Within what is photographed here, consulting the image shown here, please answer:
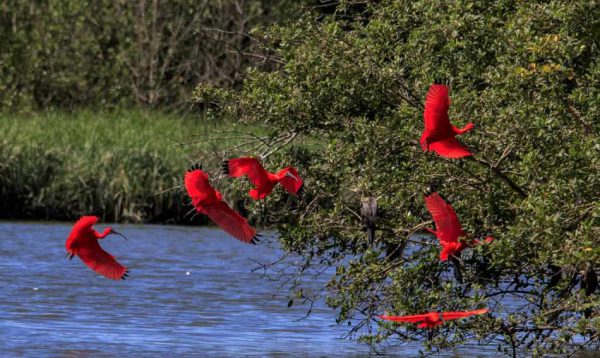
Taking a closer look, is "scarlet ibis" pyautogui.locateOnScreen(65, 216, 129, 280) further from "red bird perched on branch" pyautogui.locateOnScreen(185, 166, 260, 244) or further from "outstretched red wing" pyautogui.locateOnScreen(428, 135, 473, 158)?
"outstretched red wing" pyautogui.locateOnScreen(428, 135, 473, 158)

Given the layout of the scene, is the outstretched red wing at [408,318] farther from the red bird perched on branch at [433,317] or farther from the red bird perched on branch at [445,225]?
the red bird perched on branch at [445,225]

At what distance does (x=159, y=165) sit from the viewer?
20578 millimetres

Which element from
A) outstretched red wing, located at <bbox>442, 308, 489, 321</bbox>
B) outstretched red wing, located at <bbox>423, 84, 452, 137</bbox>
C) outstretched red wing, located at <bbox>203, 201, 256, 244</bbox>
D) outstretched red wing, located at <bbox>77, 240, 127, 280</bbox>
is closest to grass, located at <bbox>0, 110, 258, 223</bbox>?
outstretched red wing, located at <bbox>77, 240, 127, 280</bbox>

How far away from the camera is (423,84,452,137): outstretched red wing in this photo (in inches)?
305

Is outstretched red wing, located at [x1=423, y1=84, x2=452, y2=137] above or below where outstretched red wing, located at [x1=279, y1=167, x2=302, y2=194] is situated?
above

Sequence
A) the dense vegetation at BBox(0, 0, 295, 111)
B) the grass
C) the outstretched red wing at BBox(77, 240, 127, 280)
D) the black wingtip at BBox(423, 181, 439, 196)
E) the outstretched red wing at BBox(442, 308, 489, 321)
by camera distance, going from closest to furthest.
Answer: the outstretched red wing at BBox(442, 308, 489, 321)
the black wingtip at BBox(423, 181, 439, 196)
the outstretched red wing at BBox(77, 240, 127, 280)
the grass
the dense vegetation at BBox(0, 0, 295, 111)

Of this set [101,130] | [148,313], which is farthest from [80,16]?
[148,313]

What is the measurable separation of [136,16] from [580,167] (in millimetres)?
20330

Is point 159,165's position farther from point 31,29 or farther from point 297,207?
point 297,207

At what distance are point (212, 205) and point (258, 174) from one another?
375mm

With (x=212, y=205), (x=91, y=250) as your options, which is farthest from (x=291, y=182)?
(x=91, y=250)

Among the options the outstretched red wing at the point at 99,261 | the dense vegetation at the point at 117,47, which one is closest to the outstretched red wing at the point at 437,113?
the outstretched red wing at the point at 99,261

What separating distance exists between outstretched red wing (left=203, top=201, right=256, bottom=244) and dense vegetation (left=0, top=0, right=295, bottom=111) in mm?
18457

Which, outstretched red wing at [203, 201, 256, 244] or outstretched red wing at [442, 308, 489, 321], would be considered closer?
outstretched red wing at [442, 308, 489, 321]
